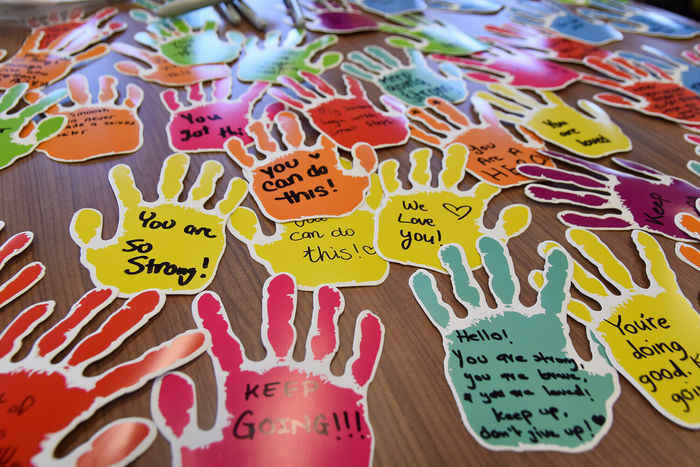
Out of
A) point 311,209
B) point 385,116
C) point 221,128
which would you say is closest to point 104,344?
point 311,209

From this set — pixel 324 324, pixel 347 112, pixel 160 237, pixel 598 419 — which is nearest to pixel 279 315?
pixel 324 324

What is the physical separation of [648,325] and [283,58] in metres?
0.67

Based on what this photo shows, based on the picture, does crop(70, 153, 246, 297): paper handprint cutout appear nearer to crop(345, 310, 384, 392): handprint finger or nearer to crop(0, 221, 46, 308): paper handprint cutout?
crop(0, 221, 46, 308): paper handprint cutout

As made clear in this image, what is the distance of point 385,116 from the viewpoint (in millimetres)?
688

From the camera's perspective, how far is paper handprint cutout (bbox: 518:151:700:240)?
537 millimetres

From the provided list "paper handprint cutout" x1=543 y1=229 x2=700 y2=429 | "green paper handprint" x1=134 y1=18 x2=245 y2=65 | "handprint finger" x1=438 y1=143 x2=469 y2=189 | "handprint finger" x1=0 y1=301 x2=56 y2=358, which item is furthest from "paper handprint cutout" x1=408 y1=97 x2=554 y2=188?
"handprint finger" x1=0 y1=301 x2=56 y2=358

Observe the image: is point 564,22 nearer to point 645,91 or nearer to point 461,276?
point 645,91

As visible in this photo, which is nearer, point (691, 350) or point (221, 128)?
point (691, 350)

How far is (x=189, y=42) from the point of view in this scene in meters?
0.86

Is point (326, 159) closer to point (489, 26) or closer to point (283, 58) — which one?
point (283, 58)

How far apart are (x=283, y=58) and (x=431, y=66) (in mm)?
256

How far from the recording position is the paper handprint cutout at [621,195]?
0.54 metres

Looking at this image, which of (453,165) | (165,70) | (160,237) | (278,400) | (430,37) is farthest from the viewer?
(430,37)

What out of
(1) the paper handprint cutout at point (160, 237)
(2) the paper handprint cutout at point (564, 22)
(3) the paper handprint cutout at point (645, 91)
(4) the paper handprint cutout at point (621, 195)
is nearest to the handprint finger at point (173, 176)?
(1) the paper handprint cutout at point (160, 237)
